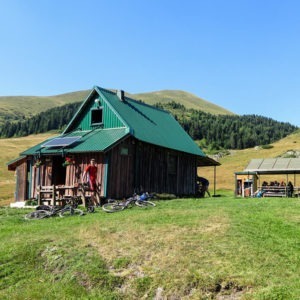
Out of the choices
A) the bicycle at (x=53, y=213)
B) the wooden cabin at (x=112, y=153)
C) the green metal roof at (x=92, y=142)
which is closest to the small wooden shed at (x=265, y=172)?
the wooden cabin at (x=112, y=153)

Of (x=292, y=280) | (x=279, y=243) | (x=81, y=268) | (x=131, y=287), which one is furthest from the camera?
(x=279, y=243)

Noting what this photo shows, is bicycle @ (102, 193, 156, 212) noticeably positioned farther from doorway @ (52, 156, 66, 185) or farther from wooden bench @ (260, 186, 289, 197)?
wooden bench @ (260, 186, 289, 197)

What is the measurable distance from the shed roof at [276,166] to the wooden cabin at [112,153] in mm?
5324

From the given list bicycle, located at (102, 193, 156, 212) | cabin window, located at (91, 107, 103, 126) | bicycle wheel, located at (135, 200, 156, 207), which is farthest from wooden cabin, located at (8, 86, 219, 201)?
bicycle wheel, located at (135, 200, 156, 207)

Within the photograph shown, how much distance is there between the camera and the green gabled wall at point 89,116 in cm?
2391

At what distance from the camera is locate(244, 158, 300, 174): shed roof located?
28.8 m

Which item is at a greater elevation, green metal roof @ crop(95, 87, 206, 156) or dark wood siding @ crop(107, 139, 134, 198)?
green metal roof @ crop(95, 87, 206, 156)

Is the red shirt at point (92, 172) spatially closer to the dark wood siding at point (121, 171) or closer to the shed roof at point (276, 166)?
the dark wood siding at point (121, 171)

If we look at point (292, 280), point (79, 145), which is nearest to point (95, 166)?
point (79, 145)

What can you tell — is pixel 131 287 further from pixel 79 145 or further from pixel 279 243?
pixel 79 145

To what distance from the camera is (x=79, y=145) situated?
22.0 metres

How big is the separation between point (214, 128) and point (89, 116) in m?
114

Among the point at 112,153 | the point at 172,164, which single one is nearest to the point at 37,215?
the point at 112,153

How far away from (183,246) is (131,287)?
6.63 feet
